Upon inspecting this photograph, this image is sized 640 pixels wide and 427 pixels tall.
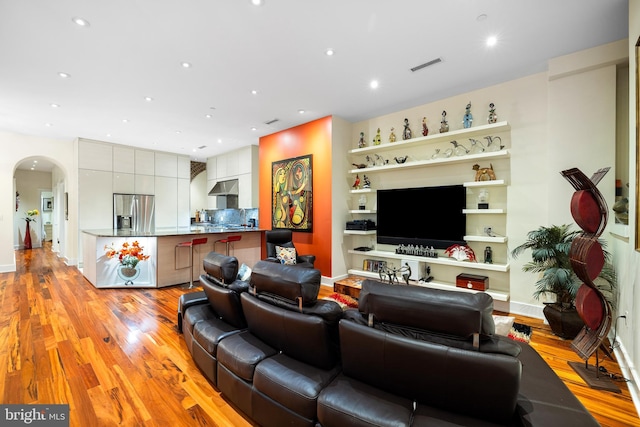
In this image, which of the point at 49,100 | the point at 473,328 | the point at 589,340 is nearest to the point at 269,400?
the point at 473,328

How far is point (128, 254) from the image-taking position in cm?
505

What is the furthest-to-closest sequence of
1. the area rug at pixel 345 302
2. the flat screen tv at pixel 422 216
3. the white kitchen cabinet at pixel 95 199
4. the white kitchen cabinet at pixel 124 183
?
1. the white kitchen cabinet at pixel 124 183
2. the white kitchen cabinet at pixel 95 199
3. the flat screen tv at pixel 422 216
4. the area rug at pixel 345 302

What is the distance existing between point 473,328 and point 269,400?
1241 millimetres

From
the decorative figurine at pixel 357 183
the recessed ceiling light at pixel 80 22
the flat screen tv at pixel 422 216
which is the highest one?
the recessed ceiling light at pixel 80 22

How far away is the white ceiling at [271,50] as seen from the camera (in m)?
2.56

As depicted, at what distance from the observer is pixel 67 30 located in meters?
2.79

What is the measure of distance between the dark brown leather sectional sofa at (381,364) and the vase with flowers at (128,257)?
3.87 m

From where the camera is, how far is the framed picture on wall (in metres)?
5.60

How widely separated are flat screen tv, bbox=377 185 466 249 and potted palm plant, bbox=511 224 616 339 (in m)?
1.13

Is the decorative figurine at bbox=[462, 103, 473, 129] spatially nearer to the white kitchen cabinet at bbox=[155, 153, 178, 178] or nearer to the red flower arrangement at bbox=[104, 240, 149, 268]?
the red flower arrangement at bbox=[104, 240, 149, 268]

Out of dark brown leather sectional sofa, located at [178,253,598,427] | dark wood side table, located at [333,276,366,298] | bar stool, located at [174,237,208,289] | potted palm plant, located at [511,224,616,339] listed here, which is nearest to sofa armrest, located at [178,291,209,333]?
dark brown leather sectional sofa, located at [178,253,598,427]

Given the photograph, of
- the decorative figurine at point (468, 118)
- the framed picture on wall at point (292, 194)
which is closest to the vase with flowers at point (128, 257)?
the framed picture on wall at point (292, 194)

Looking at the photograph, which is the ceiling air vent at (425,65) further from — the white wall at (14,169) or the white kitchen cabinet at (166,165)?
the white wall at (14,169)

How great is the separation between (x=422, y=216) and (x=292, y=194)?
263 centimetres
